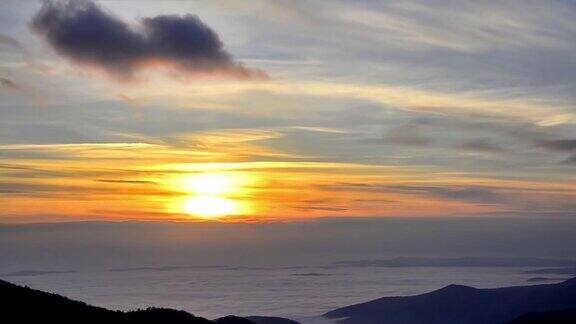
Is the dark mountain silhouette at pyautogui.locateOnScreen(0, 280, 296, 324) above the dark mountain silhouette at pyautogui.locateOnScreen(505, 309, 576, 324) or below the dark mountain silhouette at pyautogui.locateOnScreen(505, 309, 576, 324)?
above

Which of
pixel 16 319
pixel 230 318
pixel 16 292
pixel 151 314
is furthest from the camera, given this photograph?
pixel 230 318

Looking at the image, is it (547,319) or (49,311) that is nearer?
(49,311)

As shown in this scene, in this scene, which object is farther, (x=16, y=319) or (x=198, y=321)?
(x=198, y=321)

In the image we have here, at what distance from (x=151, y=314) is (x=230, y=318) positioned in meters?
34.4

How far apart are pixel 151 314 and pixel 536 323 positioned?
129 m

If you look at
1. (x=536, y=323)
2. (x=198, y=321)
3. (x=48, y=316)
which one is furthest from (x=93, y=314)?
(x=536, y=323)

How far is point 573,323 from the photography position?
188 metres

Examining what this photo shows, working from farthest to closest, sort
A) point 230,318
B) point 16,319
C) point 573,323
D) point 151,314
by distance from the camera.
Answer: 1. point 573,323
2. point 230,318
3. point 151,314
4. point 16,319

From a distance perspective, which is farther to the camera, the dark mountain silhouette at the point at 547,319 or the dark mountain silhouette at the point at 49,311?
the dark mountain silhouette at the point at 547,319

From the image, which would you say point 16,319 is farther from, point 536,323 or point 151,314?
point 536,323

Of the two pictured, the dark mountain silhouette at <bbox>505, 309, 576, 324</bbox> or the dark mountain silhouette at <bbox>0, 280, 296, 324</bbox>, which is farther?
the dark mountain silhouette at <bbox>505, 309, 576, 324</bbox>

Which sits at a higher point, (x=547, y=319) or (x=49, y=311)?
(x=49, y=311)

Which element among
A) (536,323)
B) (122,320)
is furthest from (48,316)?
(536,323)

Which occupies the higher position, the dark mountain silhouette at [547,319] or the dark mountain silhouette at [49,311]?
the dark mountain silhouette at [49,311]
